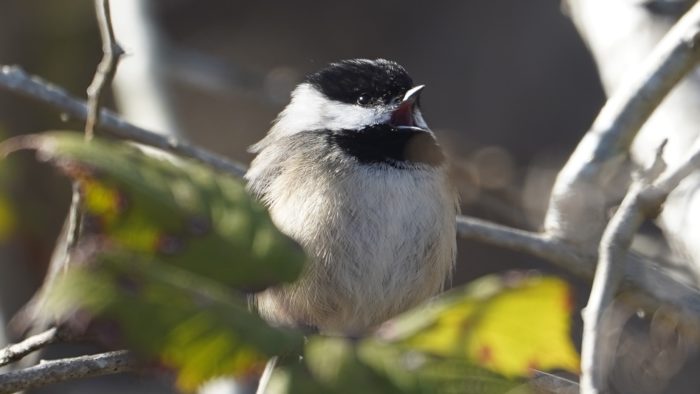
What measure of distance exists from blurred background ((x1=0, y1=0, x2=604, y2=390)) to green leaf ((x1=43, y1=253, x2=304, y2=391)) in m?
3.38

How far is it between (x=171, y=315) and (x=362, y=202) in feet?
6.02

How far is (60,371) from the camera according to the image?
169 cm

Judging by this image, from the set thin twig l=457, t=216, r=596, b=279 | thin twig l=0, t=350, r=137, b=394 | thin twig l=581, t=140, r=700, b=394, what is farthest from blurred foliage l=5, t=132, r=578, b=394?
thin twig l=457, t=216, r=596, b=279

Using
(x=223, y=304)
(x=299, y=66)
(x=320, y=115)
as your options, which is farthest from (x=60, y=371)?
(x=299, y=66)

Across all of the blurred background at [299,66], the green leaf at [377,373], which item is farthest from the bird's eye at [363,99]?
the green leaf at [377,373]

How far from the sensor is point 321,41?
556cm

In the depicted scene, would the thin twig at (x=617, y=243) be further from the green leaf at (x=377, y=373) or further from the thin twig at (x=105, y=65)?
the thin twig at (x=105, y=65)

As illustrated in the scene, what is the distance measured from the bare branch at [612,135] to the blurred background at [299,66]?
1550mm

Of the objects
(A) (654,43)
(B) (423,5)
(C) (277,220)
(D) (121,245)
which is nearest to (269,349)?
(D) (121,245)

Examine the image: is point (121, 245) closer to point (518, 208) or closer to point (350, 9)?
point (518, 208)

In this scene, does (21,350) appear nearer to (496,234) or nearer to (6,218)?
(6,218)

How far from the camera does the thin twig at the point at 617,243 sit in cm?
142

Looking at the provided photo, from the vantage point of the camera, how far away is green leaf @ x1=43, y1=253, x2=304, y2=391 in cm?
79

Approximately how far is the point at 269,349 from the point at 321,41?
484 cm
